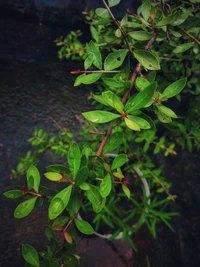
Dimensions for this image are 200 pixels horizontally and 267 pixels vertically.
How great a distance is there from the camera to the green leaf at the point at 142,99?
0.49 m

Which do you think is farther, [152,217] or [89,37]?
[89,37]

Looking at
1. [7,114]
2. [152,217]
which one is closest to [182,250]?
[152,217]

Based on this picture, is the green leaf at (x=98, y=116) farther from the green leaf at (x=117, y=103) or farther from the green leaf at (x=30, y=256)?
the green leaf at (x=30, y=256)

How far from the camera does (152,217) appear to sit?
1.40 m

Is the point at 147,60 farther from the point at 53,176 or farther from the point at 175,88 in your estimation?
the point at 53,176

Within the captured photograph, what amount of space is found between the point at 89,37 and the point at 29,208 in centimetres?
232

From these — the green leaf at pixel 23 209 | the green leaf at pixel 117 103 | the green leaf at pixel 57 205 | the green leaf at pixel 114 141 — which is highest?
the green leaf at pixel 117 103

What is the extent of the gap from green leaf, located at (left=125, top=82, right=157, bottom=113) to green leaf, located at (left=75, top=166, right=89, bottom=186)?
18 centimetres

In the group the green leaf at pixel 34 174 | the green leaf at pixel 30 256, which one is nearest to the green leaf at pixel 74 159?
the green leaf at pixel 34 174

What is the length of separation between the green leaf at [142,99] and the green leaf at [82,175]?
0.18 meters

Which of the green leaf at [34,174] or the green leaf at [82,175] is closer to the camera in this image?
the green leaf at [82,175]

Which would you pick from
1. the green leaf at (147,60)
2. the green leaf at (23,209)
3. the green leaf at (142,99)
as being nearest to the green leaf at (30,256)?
the green leaf at (23,209)

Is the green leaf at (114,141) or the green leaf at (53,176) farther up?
the green leaf at (114,141)

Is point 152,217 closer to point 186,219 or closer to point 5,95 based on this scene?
point 186,219
